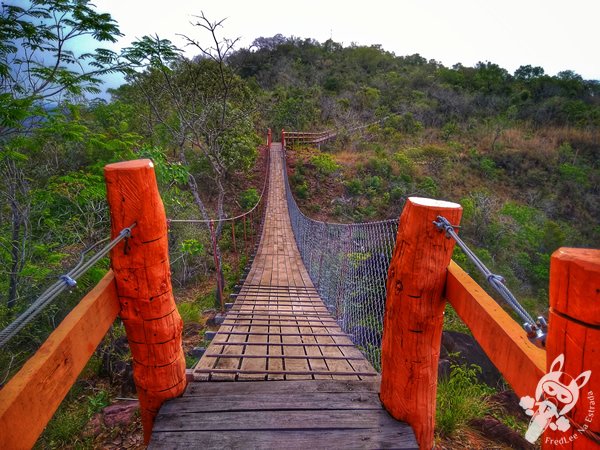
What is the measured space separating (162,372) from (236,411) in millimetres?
295

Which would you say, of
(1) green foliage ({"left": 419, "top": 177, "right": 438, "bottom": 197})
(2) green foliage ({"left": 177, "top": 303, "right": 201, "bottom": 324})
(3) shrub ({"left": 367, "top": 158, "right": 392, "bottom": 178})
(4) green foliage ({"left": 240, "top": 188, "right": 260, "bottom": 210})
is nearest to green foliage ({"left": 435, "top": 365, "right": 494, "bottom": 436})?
(2) green foliage ({"left": 177, "top": 303, "right": 201, "bottom": 324})

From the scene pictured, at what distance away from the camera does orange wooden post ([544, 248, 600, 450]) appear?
0.45m

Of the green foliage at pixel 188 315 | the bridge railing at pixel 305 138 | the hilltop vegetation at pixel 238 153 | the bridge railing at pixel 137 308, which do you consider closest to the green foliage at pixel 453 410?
the hilltop vegetation at pixel 238 153

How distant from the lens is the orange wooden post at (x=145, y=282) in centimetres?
99

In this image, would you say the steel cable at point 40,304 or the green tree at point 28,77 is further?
the green tree at point 28,77

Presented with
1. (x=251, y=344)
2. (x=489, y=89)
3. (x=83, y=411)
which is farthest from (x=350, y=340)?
(x=489, y=89)

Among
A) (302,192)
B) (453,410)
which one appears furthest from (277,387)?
(302,192)

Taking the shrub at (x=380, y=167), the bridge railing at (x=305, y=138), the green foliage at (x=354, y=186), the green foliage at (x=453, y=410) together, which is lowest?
the green foliage at (x=453, y=410)

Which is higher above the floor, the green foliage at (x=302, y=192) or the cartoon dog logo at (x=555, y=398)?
the cartoon dog logo at (x=555, y=398)

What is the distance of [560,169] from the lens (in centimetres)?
1345

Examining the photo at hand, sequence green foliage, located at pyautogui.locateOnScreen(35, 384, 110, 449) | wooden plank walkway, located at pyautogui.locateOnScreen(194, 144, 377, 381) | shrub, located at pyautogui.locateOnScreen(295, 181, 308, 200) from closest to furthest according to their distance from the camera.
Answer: wooden plank walkway, located at pyautogui.locateOnScreen(194, 144, 377, 381) < green foliage, located at pyautogui.locateOnScreen(35, 384, 110, 449) < shrub, located at pyautogui.locateOnScreen(295, 181, 308, 200)

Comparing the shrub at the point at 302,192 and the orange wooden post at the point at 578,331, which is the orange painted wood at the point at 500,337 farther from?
the shrub at the point at 302,192

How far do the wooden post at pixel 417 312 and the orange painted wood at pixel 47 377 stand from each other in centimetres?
87

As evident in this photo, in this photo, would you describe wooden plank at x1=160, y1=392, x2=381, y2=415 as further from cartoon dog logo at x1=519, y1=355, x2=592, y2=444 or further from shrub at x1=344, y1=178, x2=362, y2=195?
shrub at x1=344, y1=178, x2=362, y2=195
